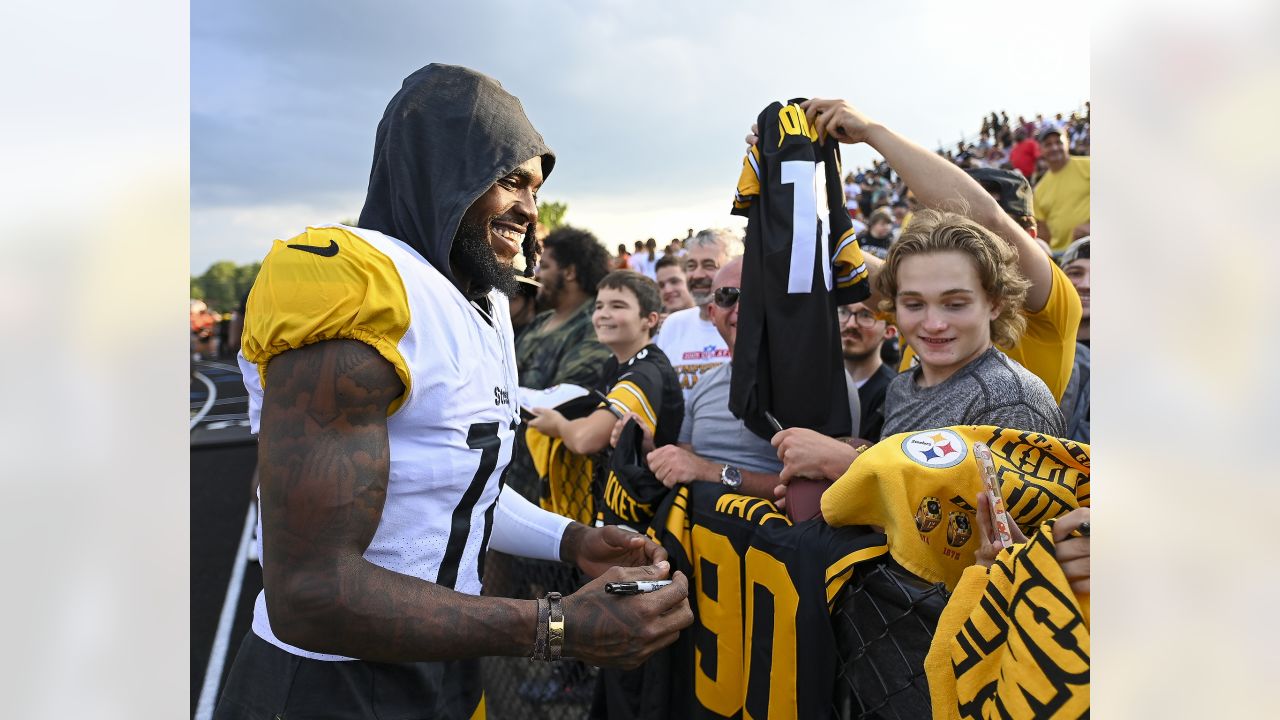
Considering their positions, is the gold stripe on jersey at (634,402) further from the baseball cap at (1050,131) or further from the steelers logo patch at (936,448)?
the baseball cap at (1050,131)

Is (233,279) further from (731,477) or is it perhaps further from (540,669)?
(731,477)

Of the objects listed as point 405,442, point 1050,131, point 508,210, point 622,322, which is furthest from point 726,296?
point 1050,131

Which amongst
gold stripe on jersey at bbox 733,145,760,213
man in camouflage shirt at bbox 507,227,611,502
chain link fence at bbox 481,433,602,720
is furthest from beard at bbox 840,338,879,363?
man in camouflage shirt at bbox 507,227,611,502

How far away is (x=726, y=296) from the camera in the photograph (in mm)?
3176

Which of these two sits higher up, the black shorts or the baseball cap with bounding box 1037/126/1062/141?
the baseball cap with bounding box 1037/126/1062/141

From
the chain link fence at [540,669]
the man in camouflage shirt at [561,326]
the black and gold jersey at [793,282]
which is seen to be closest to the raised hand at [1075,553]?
the black and gold jersey at [793,282]

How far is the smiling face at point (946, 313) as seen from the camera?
219cm

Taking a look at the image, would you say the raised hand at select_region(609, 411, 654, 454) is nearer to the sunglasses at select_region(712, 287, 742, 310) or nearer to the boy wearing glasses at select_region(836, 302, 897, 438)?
the sunglasses at select_region(712, 287, 742, 310)

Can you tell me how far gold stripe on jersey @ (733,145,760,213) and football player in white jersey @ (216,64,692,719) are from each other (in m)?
0.91

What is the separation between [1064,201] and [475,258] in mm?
6487

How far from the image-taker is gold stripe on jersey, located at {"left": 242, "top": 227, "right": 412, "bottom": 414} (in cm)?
135
